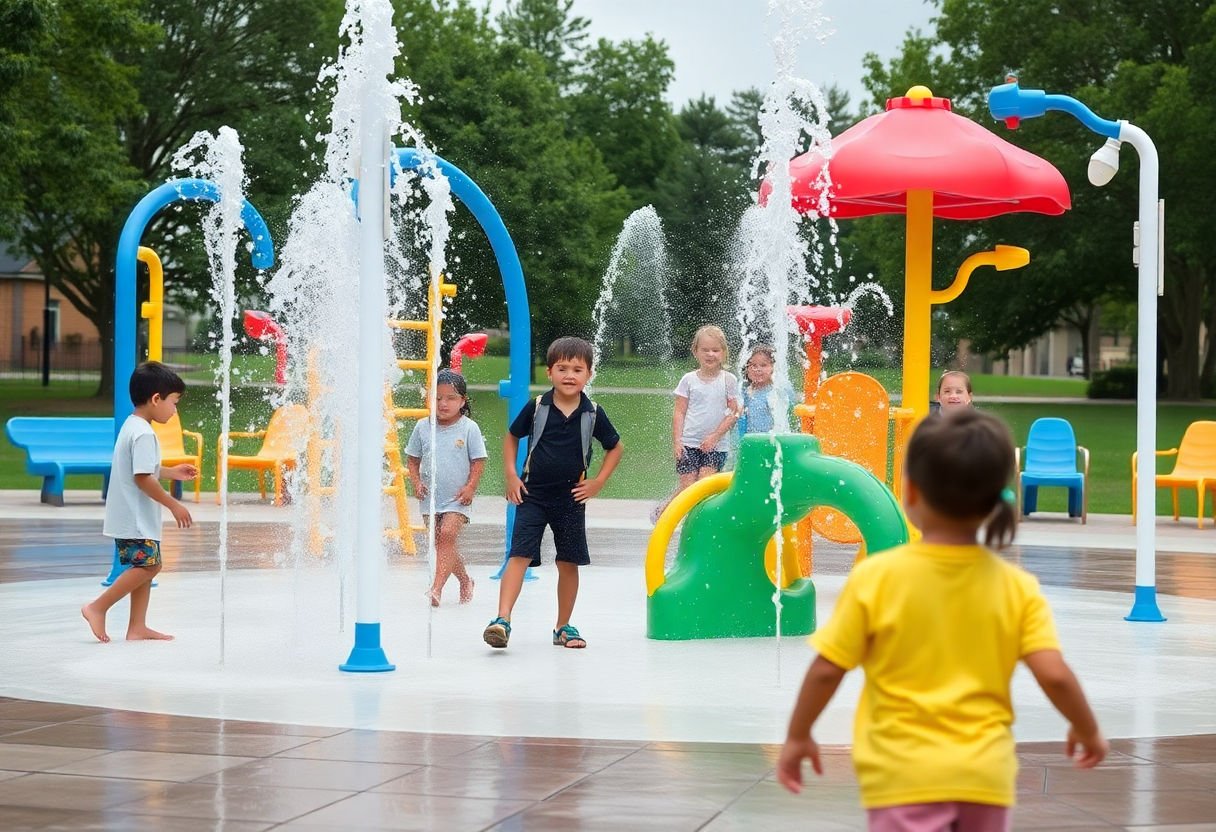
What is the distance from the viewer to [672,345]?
2463 inches

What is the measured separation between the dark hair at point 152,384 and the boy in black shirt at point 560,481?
172 centimetres

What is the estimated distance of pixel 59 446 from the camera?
59.5ft

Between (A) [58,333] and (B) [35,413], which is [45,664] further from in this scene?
(A) [58,333]

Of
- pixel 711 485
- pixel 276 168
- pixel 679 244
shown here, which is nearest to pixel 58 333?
pixel 679 244

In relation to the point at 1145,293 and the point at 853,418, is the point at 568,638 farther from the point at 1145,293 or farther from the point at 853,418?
the point at 1145,293

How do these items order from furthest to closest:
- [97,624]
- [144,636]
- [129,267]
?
1. [129,267]
2. [144,636]
3. [97,624]

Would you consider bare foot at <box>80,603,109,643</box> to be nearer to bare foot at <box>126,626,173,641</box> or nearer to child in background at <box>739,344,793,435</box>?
bare foot at <box>126,626,173,641</box>

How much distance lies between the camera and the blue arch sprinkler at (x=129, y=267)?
34.2 feet

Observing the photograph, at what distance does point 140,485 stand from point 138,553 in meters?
0.35

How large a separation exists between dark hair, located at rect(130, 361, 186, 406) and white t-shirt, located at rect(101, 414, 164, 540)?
119mm

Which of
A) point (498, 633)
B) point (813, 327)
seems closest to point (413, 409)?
point (813, 327)

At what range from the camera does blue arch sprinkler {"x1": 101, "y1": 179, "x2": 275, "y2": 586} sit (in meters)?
10.4

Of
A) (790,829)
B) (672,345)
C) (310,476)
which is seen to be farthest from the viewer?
(672,345)

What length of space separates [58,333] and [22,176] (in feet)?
151
